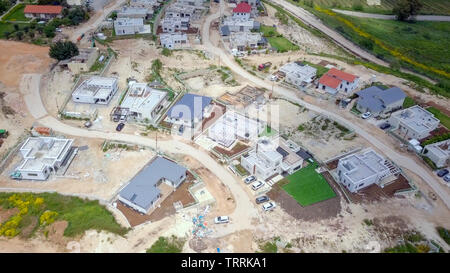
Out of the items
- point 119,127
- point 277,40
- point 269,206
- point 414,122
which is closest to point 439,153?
point 414,122

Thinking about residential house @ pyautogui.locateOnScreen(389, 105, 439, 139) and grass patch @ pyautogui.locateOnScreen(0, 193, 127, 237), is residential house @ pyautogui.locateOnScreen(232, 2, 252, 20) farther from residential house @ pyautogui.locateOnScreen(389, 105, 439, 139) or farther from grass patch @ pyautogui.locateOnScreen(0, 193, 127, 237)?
grass patch @ pyautogui.locateOnScreen(0, 193, 127, 237)

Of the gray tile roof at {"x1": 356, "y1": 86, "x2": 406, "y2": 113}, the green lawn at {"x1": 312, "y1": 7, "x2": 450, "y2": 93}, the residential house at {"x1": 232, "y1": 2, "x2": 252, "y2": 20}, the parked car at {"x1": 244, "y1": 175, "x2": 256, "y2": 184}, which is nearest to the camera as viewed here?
the parked car at {"x1": 244, "y1": 175, "x2": 256, "y2": 184}

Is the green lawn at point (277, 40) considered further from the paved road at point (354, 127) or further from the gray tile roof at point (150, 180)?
the gray tile roof at point (150, 180)

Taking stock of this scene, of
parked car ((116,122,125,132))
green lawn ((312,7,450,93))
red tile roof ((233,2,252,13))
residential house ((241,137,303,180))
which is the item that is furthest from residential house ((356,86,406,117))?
red tile roof ((233,2,252,13))

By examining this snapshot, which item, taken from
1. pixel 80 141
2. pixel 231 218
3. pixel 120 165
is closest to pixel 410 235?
pixel 231 218

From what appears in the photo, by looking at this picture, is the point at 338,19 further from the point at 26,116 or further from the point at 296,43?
the point at 26,116

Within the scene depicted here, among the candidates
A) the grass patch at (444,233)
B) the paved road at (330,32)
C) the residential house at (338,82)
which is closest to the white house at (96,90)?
the residential house at (338,82)
